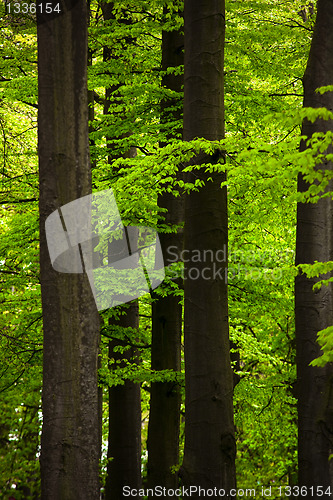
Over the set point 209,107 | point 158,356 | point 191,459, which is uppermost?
point 209,107

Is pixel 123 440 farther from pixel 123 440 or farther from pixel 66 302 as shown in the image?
pixel 66 302

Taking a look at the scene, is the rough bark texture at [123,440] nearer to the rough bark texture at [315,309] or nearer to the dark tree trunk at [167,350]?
the dark tree trunk at [167,350]

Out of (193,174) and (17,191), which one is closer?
(193,174)

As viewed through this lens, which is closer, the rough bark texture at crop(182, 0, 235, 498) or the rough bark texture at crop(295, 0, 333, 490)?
the rough bark texture at crop(182, 0, 235, 498)

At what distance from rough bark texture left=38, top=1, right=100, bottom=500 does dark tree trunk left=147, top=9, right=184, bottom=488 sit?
18.0 feet

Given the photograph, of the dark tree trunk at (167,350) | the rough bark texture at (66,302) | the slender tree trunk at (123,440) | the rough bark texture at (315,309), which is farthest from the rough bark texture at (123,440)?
the rough bark texture at (66,302)

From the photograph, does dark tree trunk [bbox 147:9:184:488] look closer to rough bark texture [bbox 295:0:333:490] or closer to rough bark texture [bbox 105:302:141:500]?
rough bark texture [bbox 105:302:141:500]

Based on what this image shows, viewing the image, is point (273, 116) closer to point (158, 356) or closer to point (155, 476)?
point (158, 356)

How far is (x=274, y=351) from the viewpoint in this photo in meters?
20.5

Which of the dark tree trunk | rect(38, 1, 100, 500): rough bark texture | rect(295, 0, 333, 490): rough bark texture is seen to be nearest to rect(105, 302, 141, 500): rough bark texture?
the dark tree trunk

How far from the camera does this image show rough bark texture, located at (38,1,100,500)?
6.44m

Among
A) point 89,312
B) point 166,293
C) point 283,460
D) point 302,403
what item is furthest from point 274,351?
point 89,312

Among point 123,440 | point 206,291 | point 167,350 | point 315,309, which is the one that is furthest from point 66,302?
point 123,440

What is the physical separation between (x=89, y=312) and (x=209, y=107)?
131 inches
